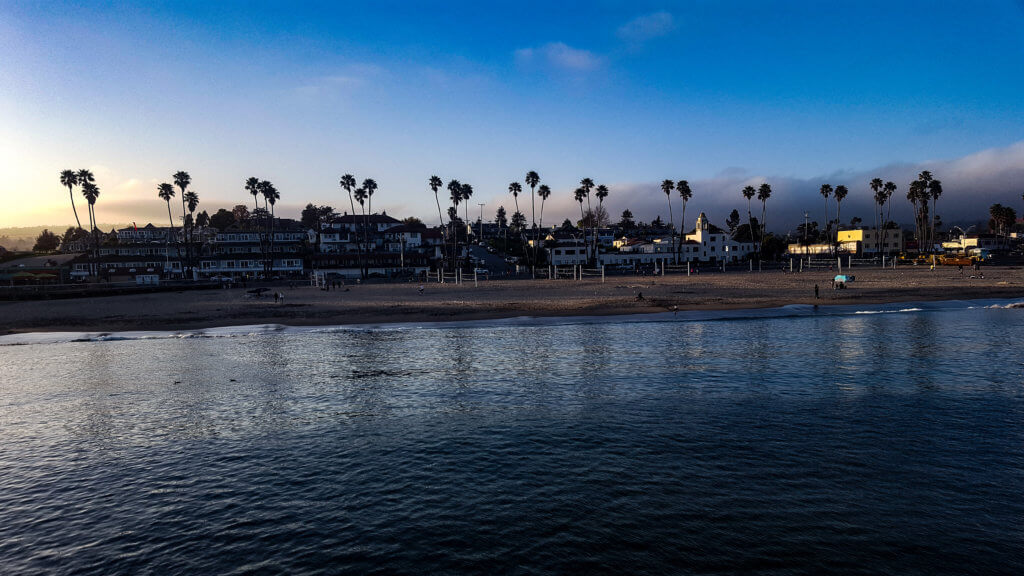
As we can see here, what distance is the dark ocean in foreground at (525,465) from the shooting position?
31.5 ft

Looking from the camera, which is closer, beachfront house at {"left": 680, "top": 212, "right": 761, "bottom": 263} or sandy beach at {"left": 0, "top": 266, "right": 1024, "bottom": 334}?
sandy beach at {"left": 0, "top": 266, "right": 1024, "bottom": 334}

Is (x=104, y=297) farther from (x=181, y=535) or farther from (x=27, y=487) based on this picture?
(x=181, y=535)

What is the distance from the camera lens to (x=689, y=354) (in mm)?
27797

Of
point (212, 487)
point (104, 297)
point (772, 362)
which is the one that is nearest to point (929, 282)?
point (772, 362)

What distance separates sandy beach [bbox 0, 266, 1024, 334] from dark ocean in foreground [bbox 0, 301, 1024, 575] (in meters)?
20.1

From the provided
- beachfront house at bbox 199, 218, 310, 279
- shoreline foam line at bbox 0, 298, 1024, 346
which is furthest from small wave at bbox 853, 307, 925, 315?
beachfront house at bbox 199, 218, 310, 279

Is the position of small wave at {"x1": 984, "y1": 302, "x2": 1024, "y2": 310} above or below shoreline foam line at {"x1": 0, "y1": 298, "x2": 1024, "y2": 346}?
below

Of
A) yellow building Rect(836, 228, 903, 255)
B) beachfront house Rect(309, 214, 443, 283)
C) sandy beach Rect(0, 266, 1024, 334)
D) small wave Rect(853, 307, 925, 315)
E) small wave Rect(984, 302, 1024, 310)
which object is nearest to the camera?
small wave Rect(853, 307, 925, 315)

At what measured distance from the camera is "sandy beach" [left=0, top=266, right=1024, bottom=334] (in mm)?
47125

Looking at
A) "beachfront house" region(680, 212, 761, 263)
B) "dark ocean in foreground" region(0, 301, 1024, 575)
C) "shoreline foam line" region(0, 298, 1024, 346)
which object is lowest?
"dark ocean in foreground" region(0, 301, 1024, 575)

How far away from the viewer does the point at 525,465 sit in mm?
13453

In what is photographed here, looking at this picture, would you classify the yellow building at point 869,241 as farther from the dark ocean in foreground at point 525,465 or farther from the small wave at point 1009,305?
the dark ocean in foreground at point 525,465

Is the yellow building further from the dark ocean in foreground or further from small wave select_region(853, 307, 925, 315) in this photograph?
the dark ocean in foreground

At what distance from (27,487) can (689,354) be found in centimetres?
2637
